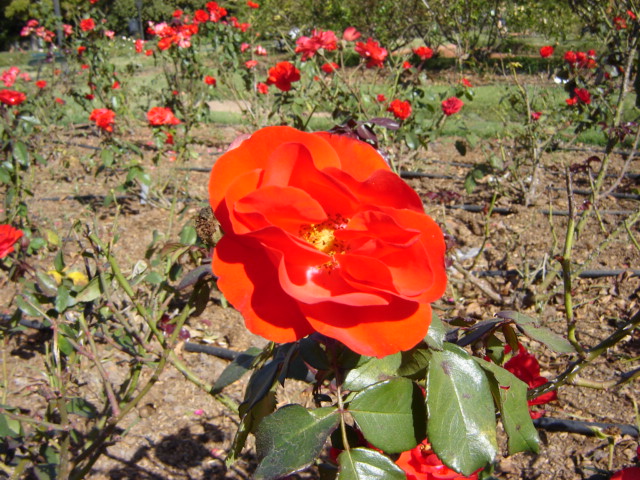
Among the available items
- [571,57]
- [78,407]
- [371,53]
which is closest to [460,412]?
[78,407]

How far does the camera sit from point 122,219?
374 centimetres

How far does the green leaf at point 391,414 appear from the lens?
1.88 ft

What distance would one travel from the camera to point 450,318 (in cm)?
72

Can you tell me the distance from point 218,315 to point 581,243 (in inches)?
74.8

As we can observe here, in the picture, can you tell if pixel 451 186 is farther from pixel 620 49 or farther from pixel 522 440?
pixel 522 440

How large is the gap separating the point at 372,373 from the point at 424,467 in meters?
0.26

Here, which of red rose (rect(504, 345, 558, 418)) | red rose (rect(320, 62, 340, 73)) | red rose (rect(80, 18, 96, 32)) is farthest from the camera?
red rose (rect(80, 18, 96, 32))

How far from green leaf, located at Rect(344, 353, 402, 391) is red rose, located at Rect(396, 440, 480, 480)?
0.22 metres

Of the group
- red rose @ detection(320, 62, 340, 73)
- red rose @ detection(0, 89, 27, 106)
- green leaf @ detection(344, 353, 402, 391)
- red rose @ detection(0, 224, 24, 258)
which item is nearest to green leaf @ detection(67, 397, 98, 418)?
red rose @ detection(0, 224, 24, 258)

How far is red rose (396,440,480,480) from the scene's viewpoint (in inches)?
29.8

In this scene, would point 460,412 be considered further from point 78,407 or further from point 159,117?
point 159,117

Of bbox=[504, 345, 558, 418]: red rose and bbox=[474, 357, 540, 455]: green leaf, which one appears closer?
bbox=[474, 357, 540, 455]: green leaf

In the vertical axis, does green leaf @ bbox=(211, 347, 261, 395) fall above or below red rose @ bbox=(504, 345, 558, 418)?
below

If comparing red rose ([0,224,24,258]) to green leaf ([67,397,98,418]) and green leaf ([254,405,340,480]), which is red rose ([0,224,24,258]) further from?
green leaf ([254,405,340,480])
